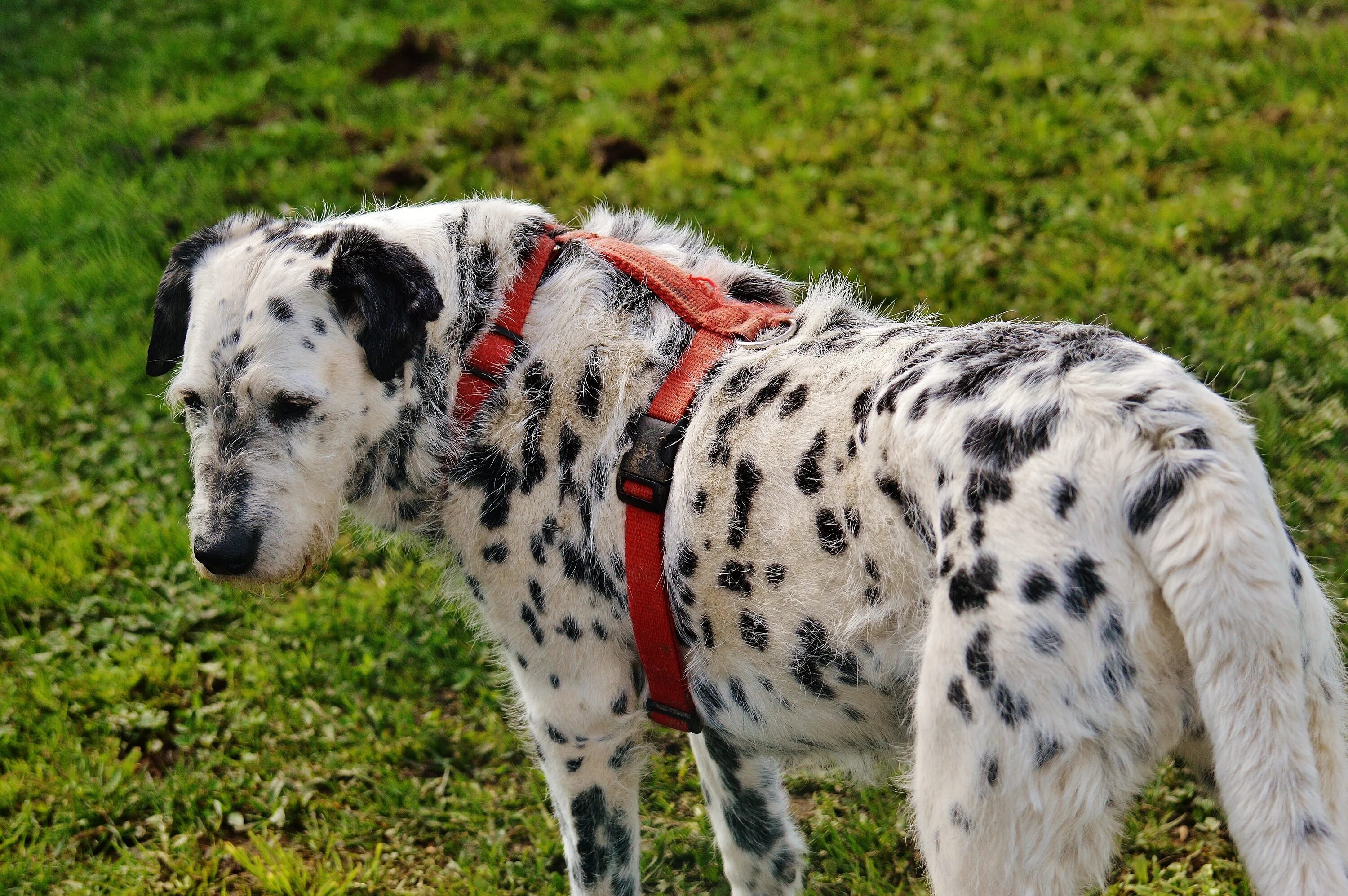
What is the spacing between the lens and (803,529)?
2383 mm

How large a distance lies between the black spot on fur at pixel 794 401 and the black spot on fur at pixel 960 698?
74 cm

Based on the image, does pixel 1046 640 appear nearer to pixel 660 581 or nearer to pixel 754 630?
pixel 754 630

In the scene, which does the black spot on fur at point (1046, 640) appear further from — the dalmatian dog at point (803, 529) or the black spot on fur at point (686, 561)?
the black spot on fur at point (686, 561)

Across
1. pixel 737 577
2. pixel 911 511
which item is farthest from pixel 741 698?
pixel 911 511

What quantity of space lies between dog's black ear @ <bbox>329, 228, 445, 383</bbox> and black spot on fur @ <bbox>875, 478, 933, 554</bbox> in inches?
49.0

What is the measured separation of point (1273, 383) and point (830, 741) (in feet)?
9.83

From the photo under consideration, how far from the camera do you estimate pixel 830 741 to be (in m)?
2.60

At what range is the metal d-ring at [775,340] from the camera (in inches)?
110

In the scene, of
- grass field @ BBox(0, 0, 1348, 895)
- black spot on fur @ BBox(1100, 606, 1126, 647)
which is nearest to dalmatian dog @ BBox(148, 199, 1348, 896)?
black spot on fur @ BBox(1100, 606, 1126, 647)

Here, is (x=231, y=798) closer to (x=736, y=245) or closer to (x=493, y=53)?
(x=736, y=245)

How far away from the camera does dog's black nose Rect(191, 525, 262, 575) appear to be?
274 centimetres

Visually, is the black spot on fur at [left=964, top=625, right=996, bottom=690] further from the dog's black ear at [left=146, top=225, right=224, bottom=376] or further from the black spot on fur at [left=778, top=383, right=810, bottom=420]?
the dog's black ear at [left=146, top=225, right=224, bottom=376]

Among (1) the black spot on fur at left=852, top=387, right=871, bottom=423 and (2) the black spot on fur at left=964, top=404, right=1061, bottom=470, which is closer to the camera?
(2) the black spot on fur at left=964, top=404, right=1061, bottom=470

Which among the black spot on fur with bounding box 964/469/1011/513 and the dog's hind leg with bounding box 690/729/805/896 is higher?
the black spot on fur with bounding box 964/469/1011/513
